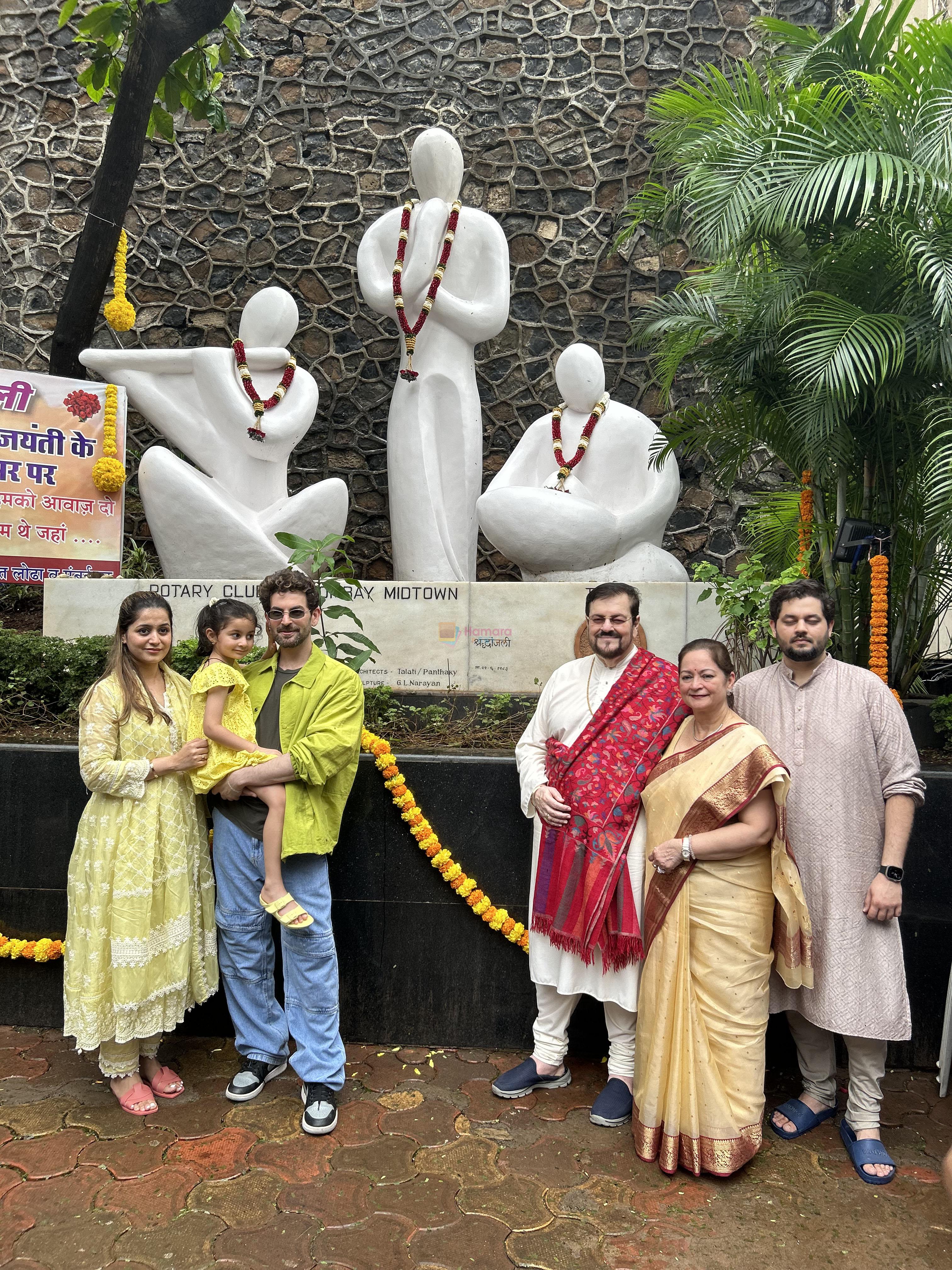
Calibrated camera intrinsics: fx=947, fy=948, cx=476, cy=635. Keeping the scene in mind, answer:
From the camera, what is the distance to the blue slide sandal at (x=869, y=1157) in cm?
241

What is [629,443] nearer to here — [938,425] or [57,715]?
[938,425]

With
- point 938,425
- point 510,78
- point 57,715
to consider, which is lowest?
point 57,715

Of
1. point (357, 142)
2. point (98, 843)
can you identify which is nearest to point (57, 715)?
point (98, 843)

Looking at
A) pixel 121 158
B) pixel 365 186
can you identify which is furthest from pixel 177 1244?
pixel 365 186

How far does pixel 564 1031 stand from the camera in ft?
9.16

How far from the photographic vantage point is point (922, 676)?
4715 mm

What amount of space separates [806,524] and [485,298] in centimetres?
235

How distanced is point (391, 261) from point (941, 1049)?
14.7ft

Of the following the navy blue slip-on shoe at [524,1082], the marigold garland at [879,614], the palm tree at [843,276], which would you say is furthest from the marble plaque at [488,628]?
the navy blue slip-on shoe at [524,1082]

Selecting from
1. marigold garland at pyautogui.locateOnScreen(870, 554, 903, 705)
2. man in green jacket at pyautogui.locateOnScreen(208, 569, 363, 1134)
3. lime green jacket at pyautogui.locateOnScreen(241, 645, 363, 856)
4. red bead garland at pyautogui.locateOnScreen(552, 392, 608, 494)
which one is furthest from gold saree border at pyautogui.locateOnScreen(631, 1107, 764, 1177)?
red bead garland at pyautogui.locateOnScreen(552, 392, 608, 494)

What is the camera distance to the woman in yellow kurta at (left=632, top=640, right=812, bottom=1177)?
2.35m

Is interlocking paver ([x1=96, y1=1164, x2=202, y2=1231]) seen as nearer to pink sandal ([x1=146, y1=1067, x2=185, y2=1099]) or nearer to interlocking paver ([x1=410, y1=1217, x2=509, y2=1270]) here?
pink sandal ([x1=146, y1=1067, x2=185, y2=1099])

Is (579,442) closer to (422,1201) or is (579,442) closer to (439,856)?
(439,856)

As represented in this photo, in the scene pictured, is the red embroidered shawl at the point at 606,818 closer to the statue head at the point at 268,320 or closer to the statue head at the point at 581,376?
the statue head at the point at 581,376
